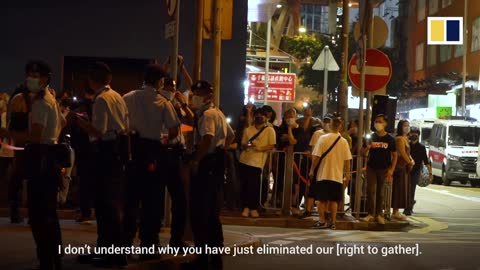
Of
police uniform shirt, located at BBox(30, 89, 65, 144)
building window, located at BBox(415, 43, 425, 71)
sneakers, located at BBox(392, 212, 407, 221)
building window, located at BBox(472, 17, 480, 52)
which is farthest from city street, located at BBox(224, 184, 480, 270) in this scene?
building window, located at BBox(415, 43, 425, 71)

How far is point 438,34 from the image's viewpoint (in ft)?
103

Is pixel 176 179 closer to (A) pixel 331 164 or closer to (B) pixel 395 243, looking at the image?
(B) pixel 395 243

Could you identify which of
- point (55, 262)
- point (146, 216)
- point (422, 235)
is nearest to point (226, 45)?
point (422, 235)

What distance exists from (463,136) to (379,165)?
1680 cm

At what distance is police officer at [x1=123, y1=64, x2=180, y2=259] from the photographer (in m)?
8.00

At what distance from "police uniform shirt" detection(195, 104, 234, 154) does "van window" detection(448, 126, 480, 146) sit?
22810 mm

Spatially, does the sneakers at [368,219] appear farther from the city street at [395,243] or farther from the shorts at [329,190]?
the shorts at [329,190]

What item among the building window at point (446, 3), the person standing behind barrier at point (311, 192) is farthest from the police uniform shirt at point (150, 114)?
the building window at point (446, 3)

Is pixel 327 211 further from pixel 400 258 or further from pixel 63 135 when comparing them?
pixel 63 135

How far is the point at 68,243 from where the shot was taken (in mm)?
9078

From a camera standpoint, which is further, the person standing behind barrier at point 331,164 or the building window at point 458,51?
the building window at point 458,51

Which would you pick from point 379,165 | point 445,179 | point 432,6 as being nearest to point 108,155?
point 379,165

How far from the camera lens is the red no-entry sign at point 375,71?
1520 centimetres

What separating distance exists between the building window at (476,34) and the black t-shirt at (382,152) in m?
36.8
